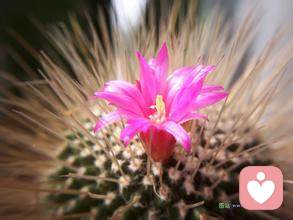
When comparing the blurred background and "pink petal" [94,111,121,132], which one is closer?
"pink petal" [94,111,121,132]

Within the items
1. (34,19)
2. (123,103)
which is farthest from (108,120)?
(34,19)

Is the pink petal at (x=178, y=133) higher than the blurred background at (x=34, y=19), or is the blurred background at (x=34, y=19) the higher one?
the blurred background at (x=34, y=19)

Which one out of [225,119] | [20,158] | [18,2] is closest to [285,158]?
[225,119]

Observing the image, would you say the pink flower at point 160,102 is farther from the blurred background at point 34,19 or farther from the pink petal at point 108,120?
the blurred background at point 34,19

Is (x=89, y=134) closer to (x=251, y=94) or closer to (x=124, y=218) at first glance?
(x=124, y=218)

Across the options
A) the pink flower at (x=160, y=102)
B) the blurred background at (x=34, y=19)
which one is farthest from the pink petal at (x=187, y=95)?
the blurred background at (x=34, y=19)

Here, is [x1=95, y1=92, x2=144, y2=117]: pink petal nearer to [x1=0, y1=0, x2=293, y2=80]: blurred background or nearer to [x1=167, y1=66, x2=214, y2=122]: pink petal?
[x1=167, y1=66, x2=214, y2=122]: pink petal

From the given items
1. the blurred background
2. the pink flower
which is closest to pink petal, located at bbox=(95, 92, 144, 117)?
the pink flower
